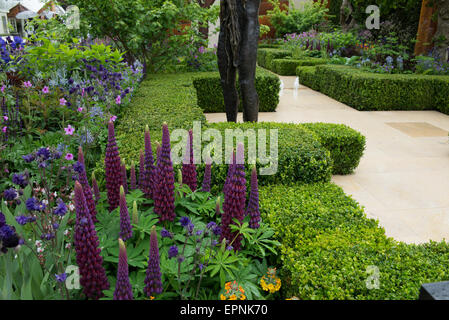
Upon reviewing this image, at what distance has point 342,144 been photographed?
514 cm

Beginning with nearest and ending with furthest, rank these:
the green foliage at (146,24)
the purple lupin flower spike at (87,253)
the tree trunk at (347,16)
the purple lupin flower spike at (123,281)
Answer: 1. the purple lupin flower spike at (123,281)
2. the purple lupin flower spike at (87,253)
3. the green foliage at (146,24)
4. the tree trunk at (347,16)

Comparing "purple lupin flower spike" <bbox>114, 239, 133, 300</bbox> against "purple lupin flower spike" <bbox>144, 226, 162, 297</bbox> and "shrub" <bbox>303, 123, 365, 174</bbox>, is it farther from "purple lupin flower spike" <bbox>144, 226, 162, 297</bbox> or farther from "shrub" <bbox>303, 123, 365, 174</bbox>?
"shrub" <bbox>303, 123, 365, 174</bbox>

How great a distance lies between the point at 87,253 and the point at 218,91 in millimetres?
7525

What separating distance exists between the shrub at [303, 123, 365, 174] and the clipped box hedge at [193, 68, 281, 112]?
3.80 m

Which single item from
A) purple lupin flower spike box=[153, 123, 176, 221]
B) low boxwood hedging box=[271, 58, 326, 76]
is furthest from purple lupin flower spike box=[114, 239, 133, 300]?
low boxwood hedging box=[271, 58, 326, 76]

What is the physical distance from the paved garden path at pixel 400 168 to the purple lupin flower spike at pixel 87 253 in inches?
120

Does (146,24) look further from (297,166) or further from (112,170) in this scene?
(112,170)

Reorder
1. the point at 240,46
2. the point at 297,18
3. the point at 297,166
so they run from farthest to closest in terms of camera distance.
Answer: the point at 297,18
the point at 240,46
the point at 297,166

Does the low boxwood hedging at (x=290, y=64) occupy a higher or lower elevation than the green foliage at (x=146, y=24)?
lower

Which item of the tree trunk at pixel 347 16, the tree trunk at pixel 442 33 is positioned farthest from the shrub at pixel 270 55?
the tree trunk at pixel 442 33

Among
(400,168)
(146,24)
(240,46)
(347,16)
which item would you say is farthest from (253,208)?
(347,16)

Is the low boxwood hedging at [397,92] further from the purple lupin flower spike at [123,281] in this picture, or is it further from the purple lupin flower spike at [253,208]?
the purple lupin flower spike at [123,281]

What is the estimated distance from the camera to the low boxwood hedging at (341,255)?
6.94 ft
